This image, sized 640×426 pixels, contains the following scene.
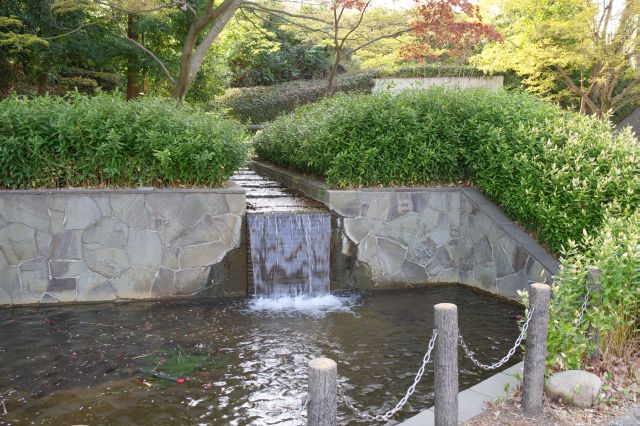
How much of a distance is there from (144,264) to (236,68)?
73.3ft

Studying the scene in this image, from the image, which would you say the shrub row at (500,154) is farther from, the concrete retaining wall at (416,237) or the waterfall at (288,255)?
the waterfall at (288,255)

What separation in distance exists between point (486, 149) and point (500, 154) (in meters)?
0.32

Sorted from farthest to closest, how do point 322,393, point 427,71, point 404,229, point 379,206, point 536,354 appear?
point 427,71, point 404,229, point 379,206, point 536,354, point 322,393

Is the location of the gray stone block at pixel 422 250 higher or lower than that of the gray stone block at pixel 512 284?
higher

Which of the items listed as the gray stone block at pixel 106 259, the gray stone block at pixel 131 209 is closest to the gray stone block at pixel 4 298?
the gray stone block at pixel 106 259

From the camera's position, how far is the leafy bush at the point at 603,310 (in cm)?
430

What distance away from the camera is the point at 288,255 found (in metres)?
7.88

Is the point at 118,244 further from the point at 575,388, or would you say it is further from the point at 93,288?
the point at 575,388

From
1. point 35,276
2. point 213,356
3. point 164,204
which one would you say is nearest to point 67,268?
point 35,276

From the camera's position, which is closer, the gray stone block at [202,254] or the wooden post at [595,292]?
the wooden post at [595,292]

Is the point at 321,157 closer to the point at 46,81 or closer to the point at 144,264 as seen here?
the point at 144,264

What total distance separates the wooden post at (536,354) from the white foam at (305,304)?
11.4 feet

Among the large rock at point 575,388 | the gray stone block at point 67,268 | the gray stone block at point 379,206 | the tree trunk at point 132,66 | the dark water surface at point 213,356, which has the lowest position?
the dark water surface at point 213,356

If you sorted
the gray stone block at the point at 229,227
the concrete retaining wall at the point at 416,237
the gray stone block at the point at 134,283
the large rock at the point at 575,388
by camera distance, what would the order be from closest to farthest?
the large rock at the point at 575,388 < the gray stone block at the point at 134,283 < the gray stone block at the point at 229,227 < the concrete retaining wall at the point at 416,237
